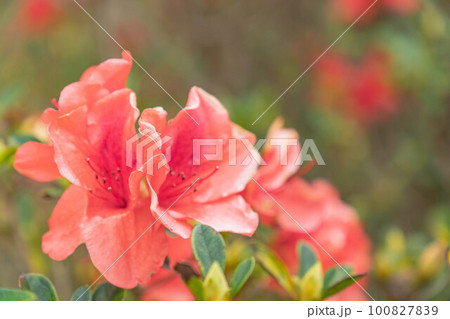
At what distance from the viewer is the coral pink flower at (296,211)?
934 millimetres

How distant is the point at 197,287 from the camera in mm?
739

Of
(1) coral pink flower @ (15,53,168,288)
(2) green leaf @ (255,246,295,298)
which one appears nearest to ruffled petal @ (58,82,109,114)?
(1) coral pink flower @ (15,53,168,288)

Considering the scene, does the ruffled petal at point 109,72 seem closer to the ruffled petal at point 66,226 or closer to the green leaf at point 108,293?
the ruffled petal at point 66,226

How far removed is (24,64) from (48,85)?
0.50ft

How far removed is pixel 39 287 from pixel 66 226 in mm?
88

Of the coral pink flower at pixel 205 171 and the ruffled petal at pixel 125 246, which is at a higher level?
the coral pink flower at pixel 205 171

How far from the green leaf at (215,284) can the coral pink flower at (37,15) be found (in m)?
2.07

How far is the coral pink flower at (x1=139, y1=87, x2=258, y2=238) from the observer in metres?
0.77

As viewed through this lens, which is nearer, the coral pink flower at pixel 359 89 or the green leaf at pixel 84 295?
the green leaf at pixel 84 295

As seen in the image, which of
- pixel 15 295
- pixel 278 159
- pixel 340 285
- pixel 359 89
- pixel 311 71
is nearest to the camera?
pixel 15 295

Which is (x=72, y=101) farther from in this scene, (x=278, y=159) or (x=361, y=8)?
(x=361, y=8)

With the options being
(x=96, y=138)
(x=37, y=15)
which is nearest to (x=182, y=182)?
(x=96, y=138)

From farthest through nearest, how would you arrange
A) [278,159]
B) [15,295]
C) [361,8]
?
[361,8] < [278,159] < [15,295]

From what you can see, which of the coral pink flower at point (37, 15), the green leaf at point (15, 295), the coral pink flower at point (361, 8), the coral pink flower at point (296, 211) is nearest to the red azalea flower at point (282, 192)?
the coral pink flower at point (296, 211)
